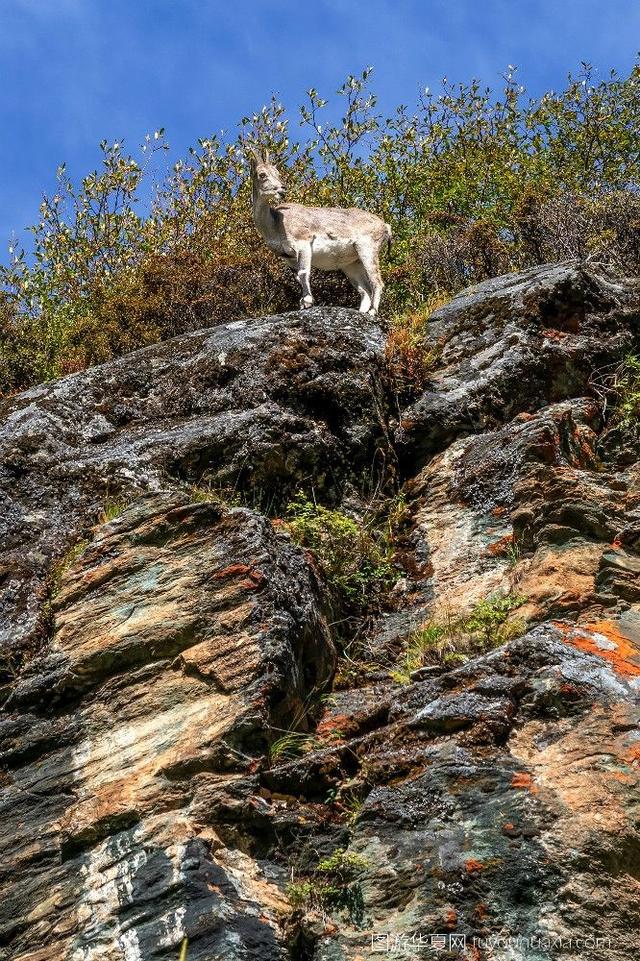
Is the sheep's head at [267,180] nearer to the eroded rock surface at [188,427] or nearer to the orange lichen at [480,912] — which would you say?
the eroded rock surface at [188,427]

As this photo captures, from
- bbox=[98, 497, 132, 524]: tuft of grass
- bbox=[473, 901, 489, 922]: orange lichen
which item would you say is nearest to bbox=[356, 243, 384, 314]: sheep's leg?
bbox=[98, 497, 132, 524]: tuft of grass

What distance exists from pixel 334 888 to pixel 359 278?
999cm

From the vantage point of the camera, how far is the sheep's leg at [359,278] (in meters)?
14.1

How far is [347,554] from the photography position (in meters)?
8.91

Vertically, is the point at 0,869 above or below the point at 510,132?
below

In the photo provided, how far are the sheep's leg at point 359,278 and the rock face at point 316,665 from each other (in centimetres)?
317

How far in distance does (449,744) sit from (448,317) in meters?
6.43

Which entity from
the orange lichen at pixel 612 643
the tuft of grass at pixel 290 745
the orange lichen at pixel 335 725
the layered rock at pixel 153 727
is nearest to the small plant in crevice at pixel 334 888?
the layered rock at pixel 153 727

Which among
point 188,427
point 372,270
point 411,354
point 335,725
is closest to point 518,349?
point 411,354

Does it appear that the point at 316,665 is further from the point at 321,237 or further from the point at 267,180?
the point at 267,180

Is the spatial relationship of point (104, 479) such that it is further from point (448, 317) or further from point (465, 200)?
point (465, 200)

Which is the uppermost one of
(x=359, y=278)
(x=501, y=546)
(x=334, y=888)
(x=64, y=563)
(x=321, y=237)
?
(x=321, y=237)

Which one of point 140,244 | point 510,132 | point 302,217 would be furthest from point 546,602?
point 510,132

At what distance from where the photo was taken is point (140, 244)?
64.4 feet
